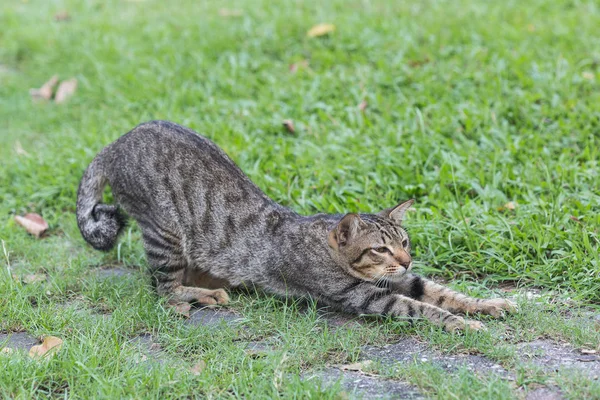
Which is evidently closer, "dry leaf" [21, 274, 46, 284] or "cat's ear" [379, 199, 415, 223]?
"cat's ear" [379, 199, 415, 223]

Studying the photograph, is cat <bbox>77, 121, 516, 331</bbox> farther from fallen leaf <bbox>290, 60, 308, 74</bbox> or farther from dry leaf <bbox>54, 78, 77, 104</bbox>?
dry leaf <bbox>54, 78, 77, 104</bbox>

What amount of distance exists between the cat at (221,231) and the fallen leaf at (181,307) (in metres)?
0.07

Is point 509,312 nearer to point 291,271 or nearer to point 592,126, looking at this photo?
point 291,271

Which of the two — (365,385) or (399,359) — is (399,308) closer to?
(399,359)

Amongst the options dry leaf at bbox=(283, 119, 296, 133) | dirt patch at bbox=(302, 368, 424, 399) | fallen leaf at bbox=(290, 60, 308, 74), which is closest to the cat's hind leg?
dirt patch at bbox=(302, 368, 424, 399)

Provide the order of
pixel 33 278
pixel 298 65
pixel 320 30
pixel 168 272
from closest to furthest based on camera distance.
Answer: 1. pixel 168 272
2. pixel 33 278
3. pixel 298 65
4. pixel 320 30

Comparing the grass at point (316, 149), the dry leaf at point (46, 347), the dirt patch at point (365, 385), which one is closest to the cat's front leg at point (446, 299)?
the grass at point (316, 149)

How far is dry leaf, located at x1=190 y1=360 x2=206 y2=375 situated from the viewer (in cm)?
380

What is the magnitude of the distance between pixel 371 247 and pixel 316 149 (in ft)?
6.14

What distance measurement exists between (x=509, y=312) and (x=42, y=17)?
7731 millimetres

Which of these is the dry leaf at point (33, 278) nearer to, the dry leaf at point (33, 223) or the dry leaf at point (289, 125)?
the dry leaf at point (33, 223)

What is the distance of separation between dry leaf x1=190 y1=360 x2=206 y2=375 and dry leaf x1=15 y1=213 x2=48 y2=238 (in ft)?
8.19

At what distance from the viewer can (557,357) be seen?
3865 millimetres

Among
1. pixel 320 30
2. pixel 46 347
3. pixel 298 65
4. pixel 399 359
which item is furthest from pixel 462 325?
pixel 320 30
